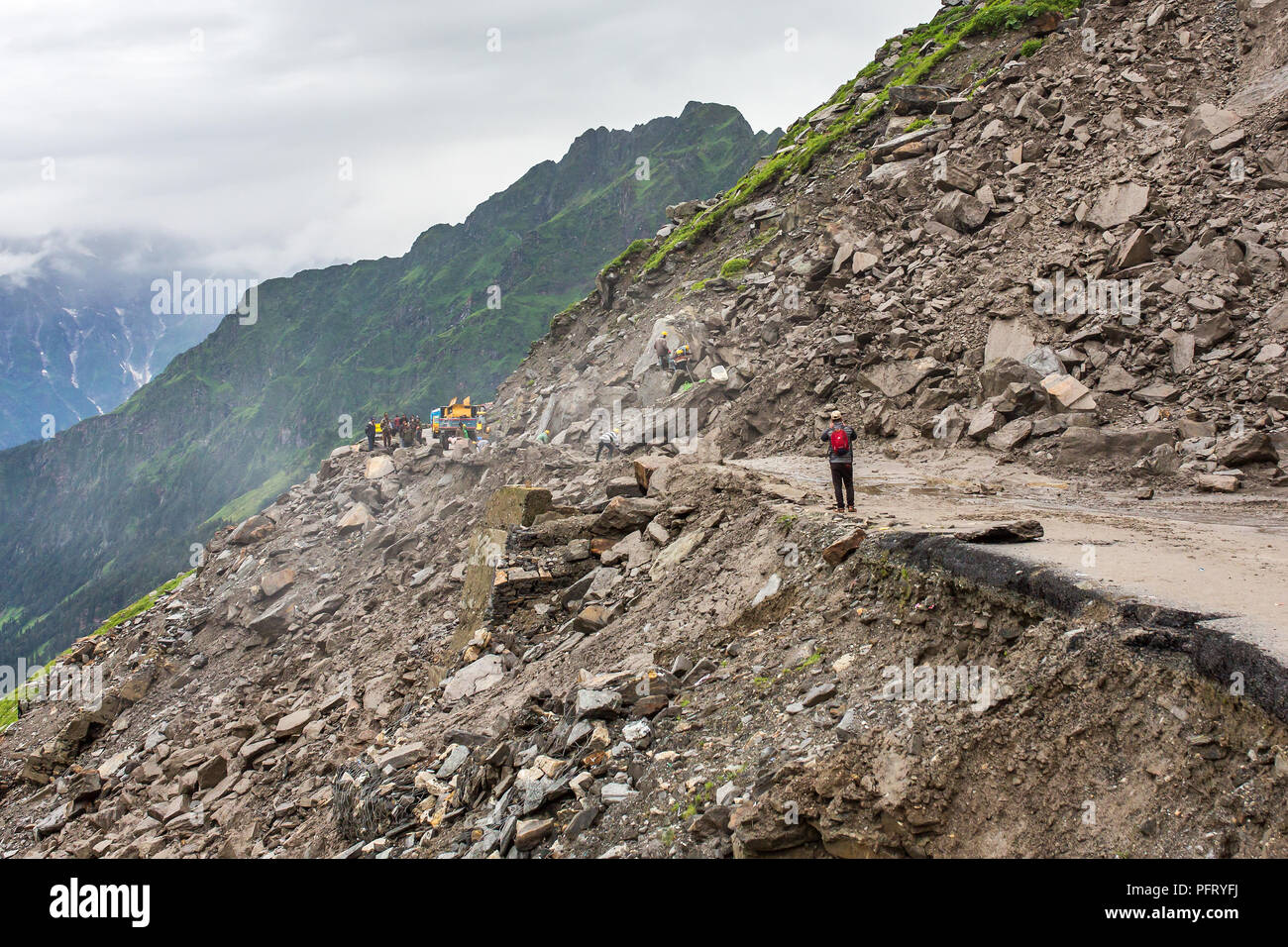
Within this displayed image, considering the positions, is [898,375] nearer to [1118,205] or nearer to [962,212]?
[1118,205]

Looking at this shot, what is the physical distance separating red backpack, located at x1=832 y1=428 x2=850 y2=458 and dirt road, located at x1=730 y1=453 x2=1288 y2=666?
920 millimetres

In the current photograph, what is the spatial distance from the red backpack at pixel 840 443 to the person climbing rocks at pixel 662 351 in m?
16.0

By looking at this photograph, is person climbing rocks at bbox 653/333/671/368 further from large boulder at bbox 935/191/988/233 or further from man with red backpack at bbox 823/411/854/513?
man with red backpack at bbox 823/411/854/513

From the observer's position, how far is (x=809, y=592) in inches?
371

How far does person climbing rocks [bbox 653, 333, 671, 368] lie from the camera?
27.9 metres

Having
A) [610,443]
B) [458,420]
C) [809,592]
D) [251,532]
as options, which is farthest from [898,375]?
[251,532]

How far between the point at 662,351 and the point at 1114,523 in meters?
19.4

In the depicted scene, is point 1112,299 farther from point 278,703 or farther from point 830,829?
point 278,703

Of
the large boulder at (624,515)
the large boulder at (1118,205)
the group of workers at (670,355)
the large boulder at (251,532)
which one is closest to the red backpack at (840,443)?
the large boulder at (624,515)

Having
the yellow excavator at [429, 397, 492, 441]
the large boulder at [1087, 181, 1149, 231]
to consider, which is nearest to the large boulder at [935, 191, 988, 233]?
the large boulder at [1087, 181, 1149, 231]

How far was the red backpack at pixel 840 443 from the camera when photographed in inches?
471

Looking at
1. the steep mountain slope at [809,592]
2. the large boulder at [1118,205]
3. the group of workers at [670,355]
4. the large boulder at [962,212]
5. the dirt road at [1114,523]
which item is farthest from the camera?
the group of workers at [670,355]

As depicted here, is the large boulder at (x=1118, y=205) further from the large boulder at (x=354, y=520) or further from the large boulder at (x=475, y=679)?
the large boulder at (x=354, y=520)

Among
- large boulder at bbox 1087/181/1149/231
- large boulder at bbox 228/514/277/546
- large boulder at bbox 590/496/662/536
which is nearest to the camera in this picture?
large boulder at bbox 590/496/662/536
